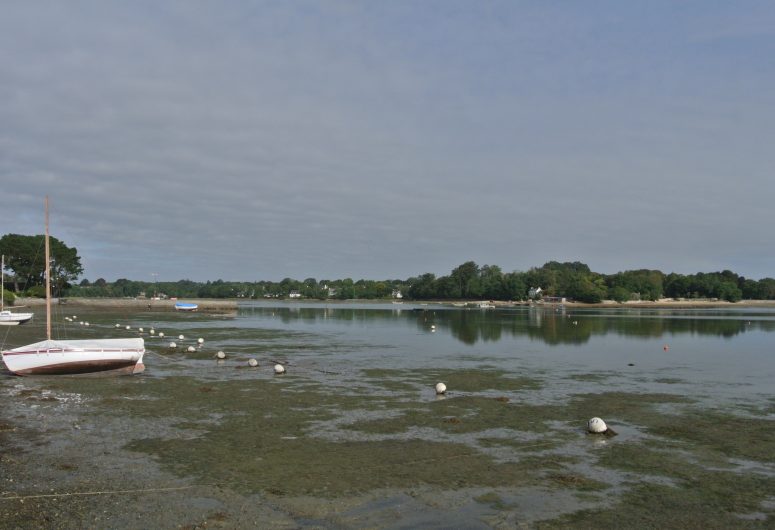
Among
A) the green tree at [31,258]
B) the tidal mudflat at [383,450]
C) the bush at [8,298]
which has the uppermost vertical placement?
the green tree at [31,258]

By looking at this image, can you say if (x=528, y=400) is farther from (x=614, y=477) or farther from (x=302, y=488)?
(x=302, y=488)

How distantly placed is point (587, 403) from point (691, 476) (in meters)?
9.15

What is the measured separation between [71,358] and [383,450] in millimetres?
17325

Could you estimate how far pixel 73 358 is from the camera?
86.4 ft

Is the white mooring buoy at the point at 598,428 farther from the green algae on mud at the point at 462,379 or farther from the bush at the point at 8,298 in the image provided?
the bush at the point at 8,298

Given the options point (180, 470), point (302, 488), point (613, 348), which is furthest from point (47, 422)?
point (613, 348)

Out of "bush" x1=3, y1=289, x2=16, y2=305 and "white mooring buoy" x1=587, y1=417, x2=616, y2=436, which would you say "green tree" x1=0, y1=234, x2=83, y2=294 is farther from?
"white mooring buoy" x1=587, y1=417, x2=616, y2=436

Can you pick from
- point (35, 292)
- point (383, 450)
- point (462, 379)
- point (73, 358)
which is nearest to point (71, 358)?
point (73, 358)

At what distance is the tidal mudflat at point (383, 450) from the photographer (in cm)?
1098

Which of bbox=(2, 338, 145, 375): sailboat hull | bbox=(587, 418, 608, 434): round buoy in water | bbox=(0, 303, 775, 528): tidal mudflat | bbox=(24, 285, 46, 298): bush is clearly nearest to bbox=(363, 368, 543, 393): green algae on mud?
bbox=(0, 303, 775, 528): tidal mudflat

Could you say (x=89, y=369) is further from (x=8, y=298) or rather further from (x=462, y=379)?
(x=8, y=298)

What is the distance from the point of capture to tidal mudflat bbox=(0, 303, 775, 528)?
10984 mm

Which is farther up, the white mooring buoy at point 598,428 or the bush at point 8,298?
the bush at point 8,298

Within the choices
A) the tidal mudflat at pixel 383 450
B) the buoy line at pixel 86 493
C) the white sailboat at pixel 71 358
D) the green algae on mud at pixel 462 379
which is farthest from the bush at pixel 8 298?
the buoy line at pixel 86 493
